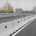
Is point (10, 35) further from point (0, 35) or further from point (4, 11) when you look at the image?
point (4, 11)

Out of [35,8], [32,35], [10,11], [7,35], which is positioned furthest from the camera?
[35,8]

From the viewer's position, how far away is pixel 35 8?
34.9 metres

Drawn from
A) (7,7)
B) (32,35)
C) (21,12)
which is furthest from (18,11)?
(32,35)

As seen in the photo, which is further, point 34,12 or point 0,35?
point 34,12

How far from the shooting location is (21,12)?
37062mm

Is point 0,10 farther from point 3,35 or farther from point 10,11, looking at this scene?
point 3,35

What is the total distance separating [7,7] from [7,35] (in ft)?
36.6

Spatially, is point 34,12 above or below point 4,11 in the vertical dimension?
below

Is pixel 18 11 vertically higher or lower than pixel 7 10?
lower

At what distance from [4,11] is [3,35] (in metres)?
11.1

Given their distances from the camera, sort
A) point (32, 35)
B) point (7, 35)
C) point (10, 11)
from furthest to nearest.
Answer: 1. point (10, 11)
2. point (32, 35)
3. point (7, 35)

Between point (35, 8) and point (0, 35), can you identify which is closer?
point (0, 35)

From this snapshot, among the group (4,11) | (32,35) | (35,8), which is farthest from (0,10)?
(35,8)

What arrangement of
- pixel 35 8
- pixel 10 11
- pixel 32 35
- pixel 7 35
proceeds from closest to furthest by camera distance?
pixel 7 35
pixel 32 35
pixel 10 11
pixel 35 8
